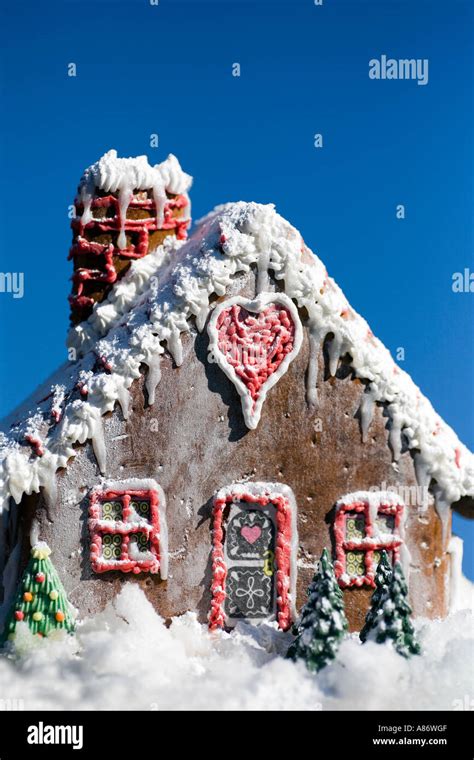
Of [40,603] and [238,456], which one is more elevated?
[238,456]

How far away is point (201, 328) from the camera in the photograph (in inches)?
585

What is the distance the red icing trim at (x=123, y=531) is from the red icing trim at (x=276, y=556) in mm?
607

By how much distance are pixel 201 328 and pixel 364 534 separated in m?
2.72

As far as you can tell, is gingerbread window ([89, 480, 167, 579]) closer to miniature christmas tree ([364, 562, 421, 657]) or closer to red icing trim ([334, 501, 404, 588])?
red icing trim ([334, 501, 404, 588])

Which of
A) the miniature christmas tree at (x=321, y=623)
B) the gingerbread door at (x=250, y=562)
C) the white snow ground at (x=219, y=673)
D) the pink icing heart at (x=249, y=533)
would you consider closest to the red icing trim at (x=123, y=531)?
the white snow ground at (x=219, y=673)

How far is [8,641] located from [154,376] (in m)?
3.02

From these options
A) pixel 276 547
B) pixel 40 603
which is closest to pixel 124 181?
pixel 276 547

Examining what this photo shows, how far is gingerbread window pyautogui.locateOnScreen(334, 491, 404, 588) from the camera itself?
14.9m

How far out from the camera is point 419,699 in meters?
13.2

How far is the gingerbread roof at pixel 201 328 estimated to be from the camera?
582 inches

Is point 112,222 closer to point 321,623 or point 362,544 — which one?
point 362,544

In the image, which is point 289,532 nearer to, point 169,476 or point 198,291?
point 169,476

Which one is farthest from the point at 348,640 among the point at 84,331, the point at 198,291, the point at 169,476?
the point at 84,331

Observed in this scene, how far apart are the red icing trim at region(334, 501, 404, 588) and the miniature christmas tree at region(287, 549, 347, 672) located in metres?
1.02
